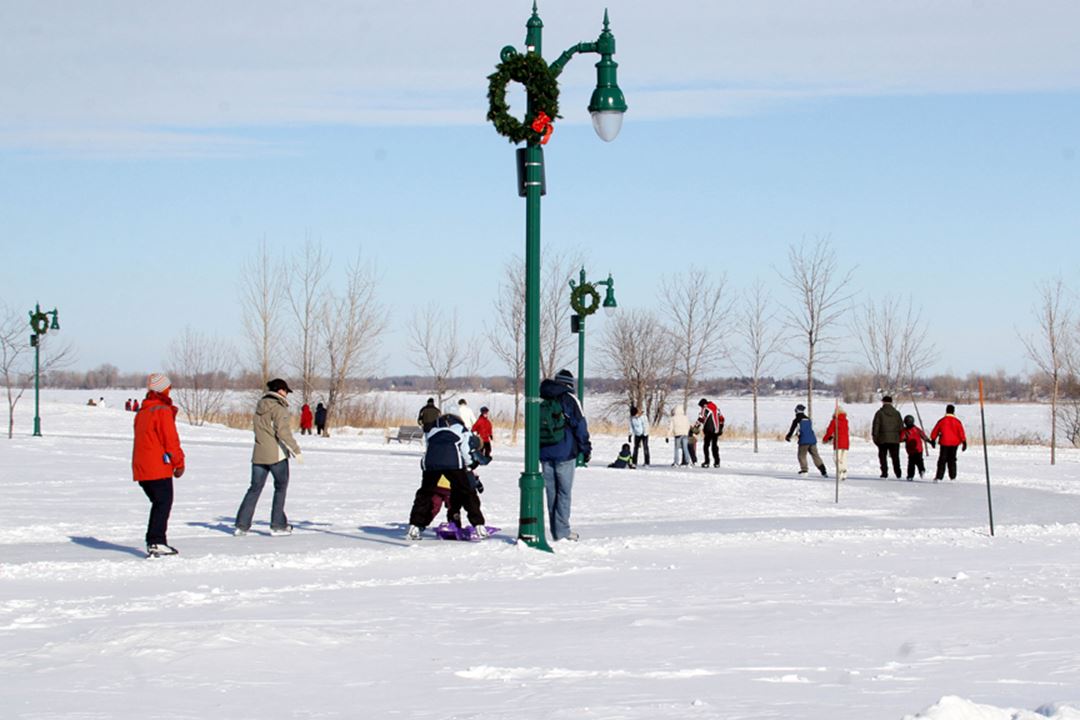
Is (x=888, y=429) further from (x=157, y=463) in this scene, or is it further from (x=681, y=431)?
(x=157, y=463)

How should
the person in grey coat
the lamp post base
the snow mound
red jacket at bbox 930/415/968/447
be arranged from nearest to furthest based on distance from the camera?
1. the snow mound
2. the lamp post base
3. red jacket at bbox 930/415/968/447
4. the person in grey coat

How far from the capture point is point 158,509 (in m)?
11.9

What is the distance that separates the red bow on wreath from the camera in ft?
41.8

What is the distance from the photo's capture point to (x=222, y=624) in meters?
7.89

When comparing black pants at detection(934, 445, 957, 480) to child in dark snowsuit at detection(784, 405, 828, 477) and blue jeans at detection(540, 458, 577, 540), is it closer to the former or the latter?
child in dark snowsuit at detection(784, 405, 828, 477)

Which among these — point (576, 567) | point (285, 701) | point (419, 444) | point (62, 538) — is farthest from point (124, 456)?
point (285, 701)

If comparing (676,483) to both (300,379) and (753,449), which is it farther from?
(300,379)

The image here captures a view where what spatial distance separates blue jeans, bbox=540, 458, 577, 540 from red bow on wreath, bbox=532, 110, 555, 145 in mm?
3276

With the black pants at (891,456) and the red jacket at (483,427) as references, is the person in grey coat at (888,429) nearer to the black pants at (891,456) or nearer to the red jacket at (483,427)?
the black pants at (891,456)

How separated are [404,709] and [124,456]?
27.5 m

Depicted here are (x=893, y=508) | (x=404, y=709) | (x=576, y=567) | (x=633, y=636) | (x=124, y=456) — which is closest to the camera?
(x=404, y=709)

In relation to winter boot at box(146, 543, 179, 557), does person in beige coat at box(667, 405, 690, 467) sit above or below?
above

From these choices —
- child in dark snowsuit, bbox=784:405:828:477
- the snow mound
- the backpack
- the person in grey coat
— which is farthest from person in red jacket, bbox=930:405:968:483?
the snow mound

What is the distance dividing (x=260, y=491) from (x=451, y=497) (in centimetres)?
210
